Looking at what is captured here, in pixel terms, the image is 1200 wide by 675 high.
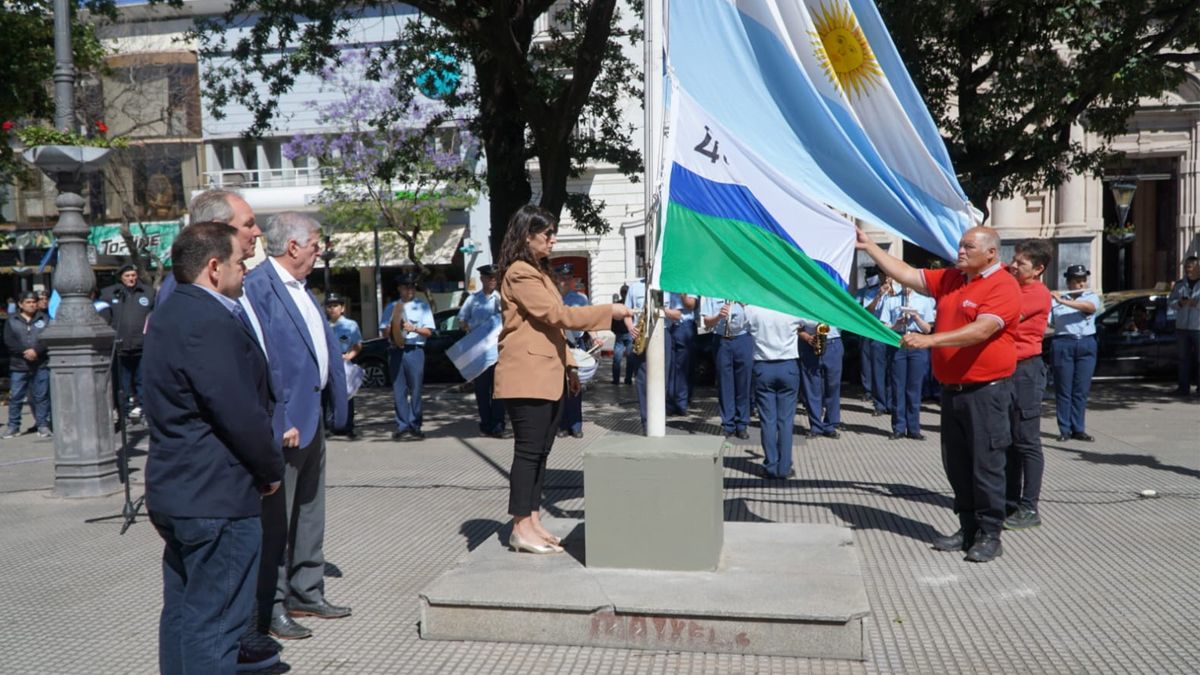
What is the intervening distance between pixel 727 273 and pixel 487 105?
9.72m

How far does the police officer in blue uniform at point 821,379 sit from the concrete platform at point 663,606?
5.83 metres

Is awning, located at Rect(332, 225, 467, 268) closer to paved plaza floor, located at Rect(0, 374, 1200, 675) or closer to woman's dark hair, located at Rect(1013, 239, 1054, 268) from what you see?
paved plaza floor, located at Rect(0, 374, 1200, 675)

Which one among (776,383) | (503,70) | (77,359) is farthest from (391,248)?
(776,383)

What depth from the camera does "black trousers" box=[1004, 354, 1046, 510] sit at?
23.1ft

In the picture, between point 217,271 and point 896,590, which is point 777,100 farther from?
point 217,271

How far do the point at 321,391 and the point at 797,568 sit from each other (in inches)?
102

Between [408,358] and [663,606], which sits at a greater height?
[408,358]

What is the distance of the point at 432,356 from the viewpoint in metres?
19.0

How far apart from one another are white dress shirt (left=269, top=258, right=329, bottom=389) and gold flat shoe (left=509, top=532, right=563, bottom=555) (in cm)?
140

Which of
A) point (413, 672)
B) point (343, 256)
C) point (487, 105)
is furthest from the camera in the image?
point (343, 256)

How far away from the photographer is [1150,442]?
35.3 ft

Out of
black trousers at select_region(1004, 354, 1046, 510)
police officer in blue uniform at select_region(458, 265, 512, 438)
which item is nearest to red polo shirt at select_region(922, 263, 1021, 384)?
black trousers at select_region(1004, 354, 1046, 510)

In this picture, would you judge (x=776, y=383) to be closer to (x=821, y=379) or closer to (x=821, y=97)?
(x=821, y=379)

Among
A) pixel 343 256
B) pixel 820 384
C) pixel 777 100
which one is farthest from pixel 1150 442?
pixel 343 256
